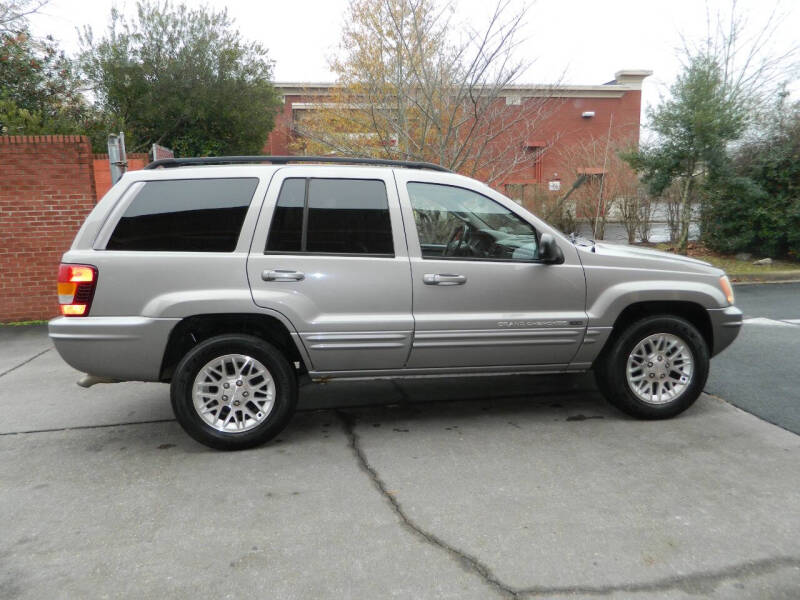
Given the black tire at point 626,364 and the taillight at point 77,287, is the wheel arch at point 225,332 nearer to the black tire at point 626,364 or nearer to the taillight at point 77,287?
the taillight at point 77,287

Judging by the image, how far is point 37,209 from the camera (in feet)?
28.0

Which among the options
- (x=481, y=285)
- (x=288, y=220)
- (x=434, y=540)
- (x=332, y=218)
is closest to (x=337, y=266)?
(x=332, y=218)

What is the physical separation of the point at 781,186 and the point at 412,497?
41.4 ft

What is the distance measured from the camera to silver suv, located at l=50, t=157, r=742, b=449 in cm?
389

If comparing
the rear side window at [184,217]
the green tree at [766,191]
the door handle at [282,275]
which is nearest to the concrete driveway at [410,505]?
the door handle at [282,275]

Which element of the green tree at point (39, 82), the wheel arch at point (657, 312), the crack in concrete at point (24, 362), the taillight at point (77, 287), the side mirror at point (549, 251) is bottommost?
the crack in concrete at point (24, 362)

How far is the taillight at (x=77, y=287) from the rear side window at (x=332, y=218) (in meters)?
1.13

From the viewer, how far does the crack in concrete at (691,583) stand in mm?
2516

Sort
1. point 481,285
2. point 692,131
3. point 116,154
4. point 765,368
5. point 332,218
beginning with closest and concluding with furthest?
point 332,218 < point 481,285 < point 765,368 < point 116,154 < point 692,131

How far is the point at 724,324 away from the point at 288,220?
3320 millimetres

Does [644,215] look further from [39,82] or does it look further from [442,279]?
[39,82]

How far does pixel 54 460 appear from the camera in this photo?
4.00 metres

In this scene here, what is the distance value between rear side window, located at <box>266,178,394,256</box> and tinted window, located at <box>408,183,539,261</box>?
0.28m

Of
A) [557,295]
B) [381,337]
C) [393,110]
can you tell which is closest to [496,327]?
[557,295]
